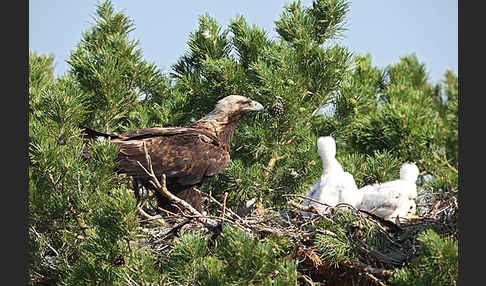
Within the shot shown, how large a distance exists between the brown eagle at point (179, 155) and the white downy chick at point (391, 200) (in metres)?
1.31

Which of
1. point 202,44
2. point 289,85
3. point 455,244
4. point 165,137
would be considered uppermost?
point 202,44

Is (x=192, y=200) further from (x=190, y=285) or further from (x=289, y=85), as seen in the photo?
(x=190, y=285)

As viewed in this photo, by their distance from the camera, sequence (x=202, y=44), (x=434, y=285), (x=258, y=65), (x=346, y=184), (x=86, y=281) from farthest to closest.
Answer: (x=202, y=44) < (x=258, y=65) < (x=346, y=184) < (x=86, y=281) < (x=434, y=285)

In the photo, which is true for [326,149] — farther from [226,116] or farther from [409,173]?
[226,116]

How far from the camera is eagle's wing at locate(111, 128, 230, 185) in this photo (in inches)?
251

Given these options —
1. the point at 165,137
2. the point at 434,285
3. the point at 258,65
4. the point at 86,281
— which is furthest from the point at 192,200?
the point at 434,285

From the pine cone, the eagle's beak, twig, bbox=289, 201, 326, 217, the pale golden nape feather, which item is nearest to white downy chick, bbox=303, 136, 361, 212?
twig, bbox=289, 201, 326, 217

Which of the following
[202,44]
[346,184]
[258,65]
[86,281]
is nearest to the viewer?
[86,281]

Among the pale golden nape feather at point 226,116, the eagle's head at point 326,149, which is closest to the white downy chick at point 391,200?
the eagle's head at point 326,149

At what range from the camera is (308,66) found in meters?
6.74

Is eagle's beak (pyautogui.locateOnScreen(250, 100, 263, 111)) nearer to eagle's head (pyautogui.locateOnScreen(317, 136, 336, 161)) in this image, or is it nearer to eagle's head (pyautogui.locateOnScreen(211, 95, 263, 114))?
eagle's head (pyautogui.locateOnScreen(211, 95, 263, 114))

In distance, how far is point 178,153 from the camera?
649cm

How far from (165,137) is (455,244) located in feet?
9.85

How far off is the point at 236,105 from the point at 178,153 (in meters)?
0.74
